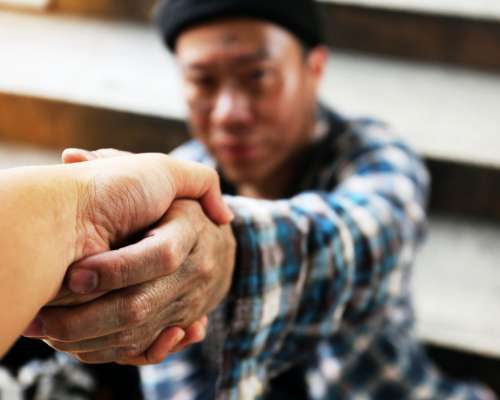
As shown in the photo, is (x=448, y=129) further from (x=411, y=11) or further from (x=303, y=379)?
(x=303, y=379)

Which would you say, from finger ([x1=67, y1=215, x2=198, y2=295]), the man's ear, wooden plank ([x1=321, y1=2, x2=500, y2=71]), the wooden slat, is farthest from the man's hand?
wooden plank ([x1=321, y1=2, x2=500, y2=71])

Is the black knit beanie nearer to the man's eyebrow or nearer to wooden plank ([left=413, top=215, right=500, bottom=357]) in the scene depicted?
the man's eyebrow

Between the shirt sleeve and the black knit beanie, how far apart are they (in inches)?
8.7

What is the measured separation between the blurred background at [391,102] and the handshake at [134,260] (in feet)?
1.01

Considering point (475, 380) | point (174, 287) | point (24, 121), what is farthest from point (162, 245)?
point (475, 380)

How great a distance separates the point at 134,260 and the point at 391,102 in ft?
2.60

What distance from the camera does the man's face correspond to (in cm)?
66

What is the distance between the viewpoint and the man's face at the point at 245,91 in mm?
658

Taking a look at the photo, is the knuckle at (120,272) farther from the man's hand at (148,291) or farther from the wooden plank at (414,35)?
the wooden plank at (414,35)

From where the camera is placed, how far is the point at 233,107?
68 centimetres

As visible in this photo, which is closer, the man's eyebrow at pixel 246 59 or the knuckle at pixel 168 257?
the knuckle at pixel 168 257

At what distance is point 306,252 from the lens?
19.4 inches

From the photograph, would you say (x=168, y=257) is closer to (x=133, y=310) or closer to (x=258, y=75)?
(x=133, y=310)

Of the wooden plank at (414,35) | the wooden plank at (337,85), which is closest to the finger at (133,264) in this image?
the wooden plank at (337,85)
